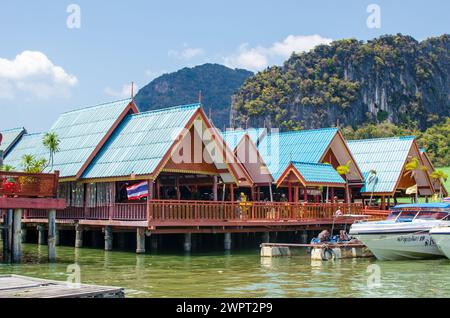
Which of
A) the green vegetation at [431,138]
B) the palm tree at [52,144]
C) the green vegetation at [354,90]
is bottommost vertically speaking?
the palm tree at [52,144]

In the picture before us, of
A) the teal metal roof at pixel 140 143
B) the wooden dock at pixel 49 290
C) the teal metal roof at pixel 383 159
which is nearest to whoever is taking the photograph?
the wooden dock at pixel 49 290

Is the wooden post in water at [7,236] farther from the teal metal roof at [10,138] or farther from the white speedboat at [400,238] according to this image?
the teal metal roof at [10,138]

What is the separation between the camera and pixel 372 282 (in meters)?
20.5

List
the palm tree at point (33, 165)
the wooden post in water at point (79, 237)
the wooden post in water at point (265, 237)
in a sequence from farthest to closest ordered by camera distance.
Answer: the wooden post in water at point (265, 237), the wooden post in water at point (79, 237), the palm tree at point (33, 165)

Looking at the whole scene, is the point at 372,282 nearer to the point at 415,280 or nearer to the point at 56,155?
the point at 415,280

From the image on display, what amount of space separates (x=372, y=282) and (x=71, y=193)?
61.1 ft

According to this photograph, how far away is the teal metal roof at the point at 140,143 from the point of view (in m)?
30.5

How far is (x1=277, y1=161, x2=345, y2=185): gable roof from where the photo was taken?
123ft

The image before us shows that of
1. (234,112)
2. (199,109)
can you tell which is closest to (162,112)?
(199,109)

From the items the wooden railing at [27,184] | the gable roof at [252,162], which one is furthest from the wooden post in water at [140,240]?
the gable roof at [252,162]

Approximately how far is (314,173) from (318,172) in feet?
1.81

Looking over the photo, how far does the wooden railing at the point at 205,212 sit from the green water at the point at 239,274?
173cm

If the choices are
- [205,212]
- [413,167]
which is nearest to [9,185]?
[205,212]

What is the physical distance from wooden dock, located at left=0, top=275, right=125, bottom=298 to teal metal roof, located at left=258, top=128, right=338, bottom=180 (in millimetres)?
26975
